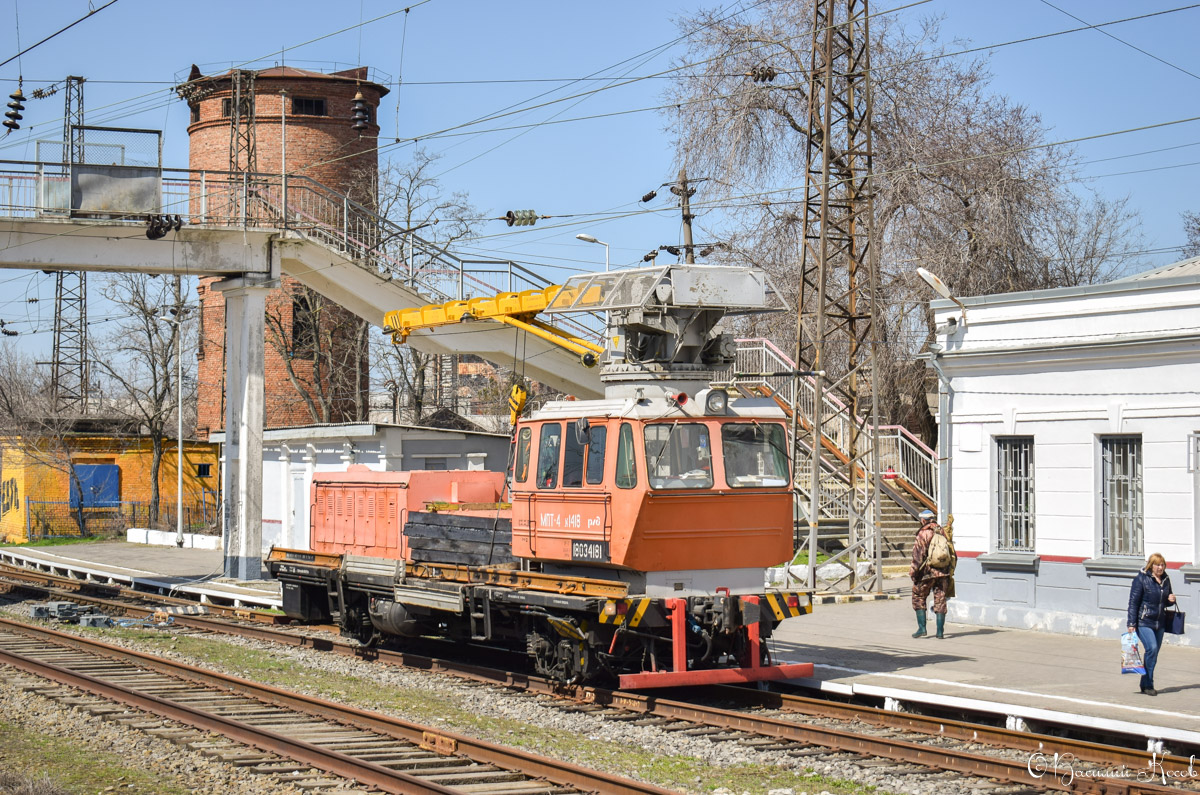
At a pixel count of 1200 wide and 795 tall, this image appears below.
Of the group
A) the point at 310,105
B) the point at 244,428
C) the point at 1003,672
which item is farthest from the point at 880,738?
the point at 310,105

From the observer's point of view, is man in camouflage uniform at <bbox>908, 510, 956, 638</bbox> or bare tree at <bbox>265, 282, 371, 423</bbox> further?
bare tree at <bbox>265, 282, 371, 423</bbox>

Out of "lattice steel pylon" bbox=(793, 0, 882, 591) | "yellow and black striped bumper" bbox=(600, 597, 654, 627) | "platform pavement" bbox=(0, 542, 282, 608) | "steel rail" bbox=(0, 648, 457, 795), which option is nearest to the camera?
"steel rail" bbox=(0, 648, 457, 795)

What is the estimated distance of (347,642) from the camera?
18.2m

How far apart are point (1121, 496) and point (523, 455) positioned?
8.93 metres

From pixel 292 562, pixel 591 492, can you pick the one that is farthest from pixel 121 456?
pixel 591 492

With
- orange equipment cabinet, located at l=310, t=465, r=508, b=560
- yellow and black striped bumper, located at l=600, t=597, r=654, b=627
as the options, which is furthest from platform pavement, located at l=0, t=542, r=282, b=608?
yellow and black striped bumper, located at l=600, t=597, r=654, b=627

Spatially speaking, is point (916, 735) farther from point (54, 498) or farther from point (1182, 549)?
point (54, 498)

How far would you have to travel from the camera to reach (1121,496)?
679 inches

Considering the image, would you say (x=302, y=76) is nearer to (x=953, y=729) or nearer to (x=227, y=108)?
(x=227, y=108)

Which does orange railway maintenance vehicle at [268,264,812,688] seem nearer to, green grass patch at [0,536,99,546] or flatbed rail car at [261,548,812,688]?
flatbed rail car at [261,548,812,688]

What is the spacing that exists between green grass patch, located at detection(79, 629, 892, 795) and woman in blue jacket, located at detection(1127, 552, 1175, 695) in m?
4.71

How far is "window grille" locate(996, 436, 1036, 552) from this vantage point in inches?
723

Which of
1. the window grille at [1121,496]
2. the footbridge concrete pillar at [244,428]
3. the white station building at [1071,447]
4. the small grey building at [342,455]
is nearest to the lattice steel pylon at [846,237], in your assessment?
the white station building at [1071,447]

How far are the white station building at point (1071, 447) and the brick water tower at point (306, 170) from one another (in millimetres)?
26832
